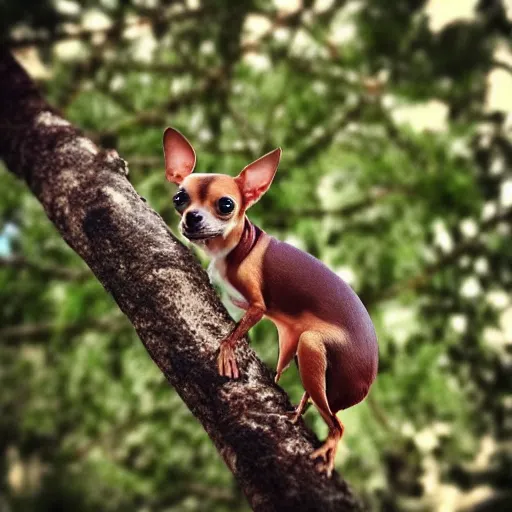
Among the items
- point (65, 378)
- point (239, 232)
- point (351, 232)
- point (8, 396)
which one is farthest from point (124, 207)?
point (8, 396)

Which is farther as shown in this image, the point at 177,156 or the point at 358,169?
the point at 358,169

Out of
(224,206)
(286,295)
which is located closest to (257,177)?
(224,206)

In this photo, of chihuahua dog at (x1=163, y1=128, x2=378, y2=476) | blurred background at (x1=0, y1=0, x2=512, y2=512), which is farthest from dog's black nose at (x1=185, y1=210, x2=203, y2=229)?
blurred background at (x1=0, y1=0, x2=512, y2=512)

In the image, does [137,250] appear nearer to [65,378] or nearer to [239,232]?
[239,232]

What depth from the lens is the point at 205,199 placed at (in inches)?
36.4

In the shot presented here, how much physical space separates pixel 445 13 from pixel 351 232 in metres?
0.99

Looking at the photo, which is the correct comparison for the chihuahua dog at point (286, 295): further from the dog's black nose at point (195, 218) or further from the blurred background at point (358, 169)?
the blurred background at point (358, 169)

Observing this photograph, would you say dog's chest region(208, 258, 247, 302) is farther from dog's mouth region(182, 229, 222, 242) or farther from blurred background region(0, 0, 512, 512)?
blurred background region(0, 0, 512, 512)

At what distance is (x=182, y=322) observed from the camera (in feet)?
2.96

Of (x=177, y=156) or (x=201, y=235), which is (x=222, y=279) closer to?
(x=201, y=235)

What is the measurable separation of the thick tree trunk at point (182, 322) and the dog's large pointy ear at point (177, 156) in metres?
0.09

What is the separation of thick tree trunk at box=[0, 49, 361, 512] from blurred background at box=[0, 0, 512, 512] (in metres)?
1.42

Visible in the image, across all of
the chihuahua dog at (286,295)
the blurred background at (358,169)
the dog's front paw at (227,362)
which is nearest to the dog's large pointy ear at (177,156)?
the chihuahua dog at (286,295)

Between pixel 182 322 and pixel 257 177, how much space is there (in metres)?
0.25
